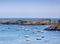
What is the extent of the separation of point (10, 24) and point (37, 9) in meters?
0.39

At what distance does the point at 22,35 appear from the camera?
180 centimetres

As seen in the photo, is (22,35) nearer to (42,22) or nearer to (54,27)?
(42,22)

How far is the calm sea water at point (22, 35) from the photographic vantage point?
179 cm

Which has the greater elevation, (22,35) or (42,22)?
(42,22)

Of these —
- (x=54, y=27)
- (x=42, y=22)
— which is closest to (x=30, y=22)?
(x=42, y=22)

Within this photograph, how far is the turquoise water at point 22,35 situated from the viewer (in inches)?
70.6

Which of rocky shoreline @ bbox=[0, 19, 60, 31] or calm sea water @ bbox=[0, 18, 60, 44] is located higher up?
rocky shoreline @ bbox=[0, 19, 60, 31]

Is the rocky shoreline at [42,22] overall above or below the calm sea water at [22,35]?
above

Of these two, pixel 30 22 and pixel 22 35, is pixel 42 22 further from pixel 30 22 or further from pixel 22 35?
pixel 22 35

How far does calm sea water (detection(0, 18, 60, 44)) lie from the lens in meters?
1.79

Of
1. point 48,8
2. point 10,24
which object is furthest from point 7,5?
point 48,8

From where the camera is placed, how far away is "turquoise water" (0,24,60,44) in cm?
179

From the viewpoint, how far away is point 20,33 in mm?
1811

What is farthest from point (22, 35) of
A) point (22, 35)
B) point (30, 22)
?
point (30, 22)
